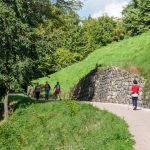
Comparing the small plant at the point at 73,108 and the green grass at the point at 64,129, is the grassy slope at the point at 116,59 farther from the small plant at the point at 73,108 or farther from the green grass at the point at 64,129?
the green grass at the point at 64,129

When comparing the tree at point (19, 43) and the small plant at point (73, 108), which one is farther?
the tree at point (19, 43)

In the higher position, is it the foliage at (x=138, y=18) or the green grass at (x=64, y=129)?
the foliage at (x=138, y=18)

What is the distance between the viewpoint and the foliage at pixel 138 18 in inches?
2810

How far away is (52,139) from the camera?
75.8 ft

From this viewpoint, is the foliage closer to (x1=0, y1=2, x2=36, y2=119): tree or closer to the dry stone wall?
the dry stone wall

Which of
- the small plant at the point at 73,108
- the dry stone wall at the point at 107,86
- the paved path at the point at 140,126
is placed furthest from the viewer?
the dry stone wall at the point at 107,86

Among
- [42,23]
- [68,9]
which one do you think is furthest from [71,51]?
[42,23]

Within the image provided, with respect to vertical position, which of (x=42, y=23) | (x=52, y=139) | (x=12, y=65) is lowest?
(x=52, y=139)

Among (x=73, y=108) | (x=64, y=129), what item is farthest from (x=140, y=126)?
(x=73, y=108)

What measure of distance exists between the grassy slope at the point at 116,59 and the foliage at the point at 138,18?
1715cm

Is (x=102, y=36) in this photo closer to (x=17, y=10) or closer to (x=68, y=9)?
(x=68, y=9)

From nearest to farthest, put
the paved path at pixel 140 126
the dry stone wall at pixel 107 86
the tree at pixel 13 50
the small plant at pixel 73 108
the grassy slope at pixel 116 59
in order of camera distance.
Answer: the paved path at pixel 140 126 < the small plant at pixel 73 108 < the tree at pixel 13 50 < the dry stone wall at pixel 107 86 < the grassy slope at pixel 116 59

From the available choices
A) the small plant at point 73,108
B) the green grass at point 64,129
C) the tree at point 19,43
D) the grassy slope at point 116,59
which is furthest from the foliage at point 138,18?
the small plant at point 73,108

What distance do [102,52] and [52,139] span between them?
32.5m
